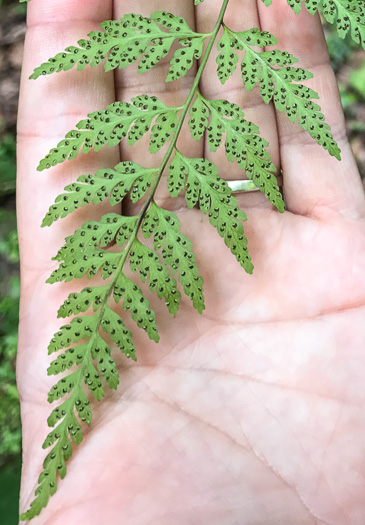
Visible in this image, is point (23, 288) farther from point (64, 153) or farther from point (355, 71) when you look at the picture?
point (355, 71)

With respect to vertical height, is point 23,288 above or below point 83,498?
above

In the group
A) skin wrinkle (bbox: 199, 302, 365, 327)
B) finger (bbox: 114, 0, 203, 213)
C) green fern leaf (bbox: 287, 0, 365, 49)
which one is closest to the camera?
green fern leaf (bbox: 287, 0, 365, 49)

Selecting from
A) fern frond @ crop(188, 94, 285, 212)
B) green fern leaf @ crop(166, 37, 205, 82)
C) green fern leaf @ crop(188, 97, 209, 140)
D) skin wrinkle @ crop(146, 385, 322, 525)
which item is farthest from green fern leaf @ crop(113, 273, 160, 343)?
green fern leaf @ crop(166, 37, 205, 82)

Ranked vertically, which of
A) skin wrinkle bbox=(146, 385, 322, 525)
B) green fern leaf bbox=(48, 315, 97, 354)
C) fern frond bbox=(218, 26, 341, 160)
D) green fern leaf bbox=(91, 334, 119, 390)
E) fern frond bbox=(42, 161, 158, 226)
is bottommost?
skin wrinkle bbox=(146, 385, 322, 525)

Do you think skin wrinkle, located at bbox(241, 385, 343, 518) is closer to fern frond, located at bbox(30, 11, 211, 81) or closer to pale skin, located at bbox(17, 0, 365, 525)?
pale skin, located at bbox(17, 0, 365, 525)

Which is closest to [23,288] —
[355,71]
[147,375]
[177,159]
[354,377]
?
[147,375]

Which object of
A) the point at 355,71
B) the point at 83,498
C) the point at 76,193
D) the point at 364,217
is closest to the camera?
the point at 83,498

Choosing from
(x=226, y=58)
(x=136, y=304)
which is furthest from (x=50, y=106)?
(x=136, y=304)
